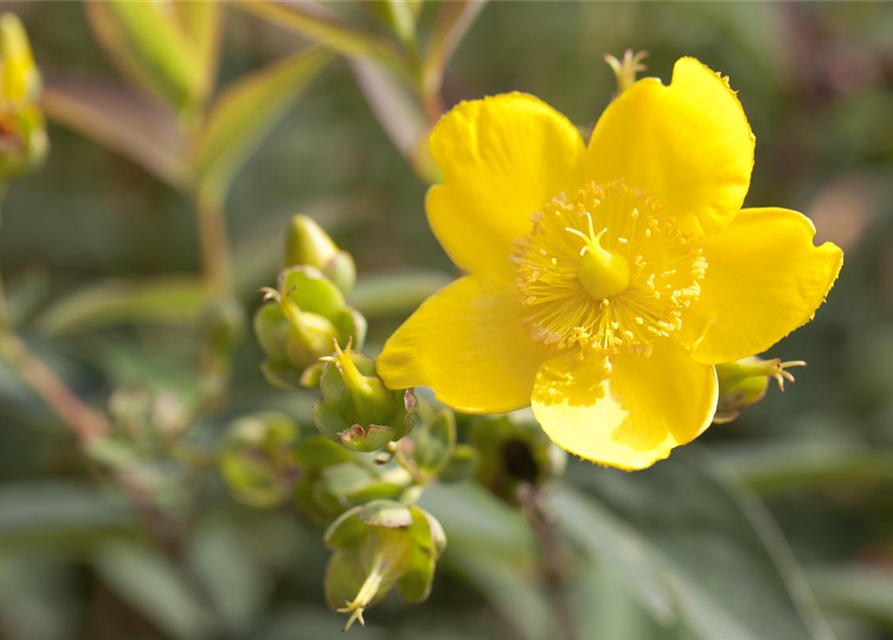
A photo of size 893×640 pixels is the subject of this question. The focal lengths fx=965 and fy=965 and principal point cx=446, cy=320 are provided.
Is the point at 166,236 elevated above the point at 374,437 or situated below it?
below

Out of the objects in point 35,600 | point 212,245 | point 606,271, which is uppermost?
point 606,271

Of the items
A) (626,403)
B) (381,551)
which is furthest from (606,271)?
(381,551)

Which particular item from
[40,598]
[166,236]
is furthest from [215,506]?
[166,236]

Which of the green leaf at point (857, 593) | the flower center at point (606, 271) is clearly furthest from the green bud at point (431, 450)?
the green leaf at point (857, 593)

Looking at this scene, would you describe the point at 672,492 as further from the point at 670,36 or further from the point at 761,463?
the point at 670,36

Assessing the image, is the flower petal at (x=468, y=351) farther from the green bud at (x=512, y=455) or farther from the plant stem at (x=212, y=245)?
the plant stem at (x=212, y=245)

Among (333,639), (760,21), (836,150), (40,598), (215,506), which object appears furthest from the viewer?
(836,150)

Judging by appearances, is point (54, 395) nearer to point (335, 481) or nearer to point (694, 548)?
point (335, 481)
